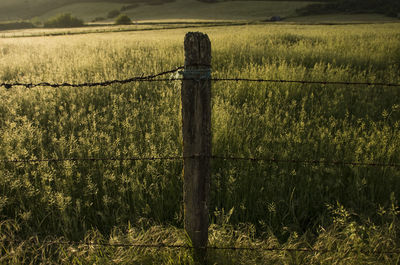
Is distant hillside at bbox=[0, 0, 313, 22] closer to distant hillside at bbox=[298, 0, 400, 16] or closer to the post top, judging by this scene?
distant hillside at bbox=[298, 0, 400, 16]

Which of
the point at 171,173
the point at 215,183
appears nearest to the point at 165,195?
the point at 171,173

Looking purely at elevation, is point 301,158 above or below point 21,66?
below

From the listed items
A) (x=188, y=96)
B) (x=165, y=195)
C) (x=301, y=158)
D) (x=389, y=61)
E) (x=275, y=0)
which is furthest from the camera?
(x=275, y=0)

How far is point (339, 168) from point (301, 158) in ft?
1.42

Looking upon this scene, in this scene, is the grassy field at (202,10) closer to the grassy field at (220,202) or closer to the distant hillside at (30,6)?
the distant hillside at (30,6)

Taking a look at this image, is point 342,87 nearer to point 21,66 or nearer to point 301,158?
point 301,158

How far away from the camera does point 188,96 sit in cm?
172

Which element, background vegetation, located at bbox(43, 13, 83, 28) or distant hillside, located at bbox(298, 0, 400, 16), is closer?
distant hillside, located at bbox(298, 0, 400, 16)

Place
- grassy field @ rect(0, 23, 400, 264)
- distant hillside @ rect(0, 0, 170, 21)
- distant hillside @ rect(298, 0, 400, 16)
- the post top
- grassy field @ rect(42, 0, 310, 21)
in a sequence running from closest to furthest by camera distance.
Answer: the post top
grassy field @ rect(0, 23, 400, 264)
distant hillside @ rect(298, 0, 400, 16)
grassy field @ rect(42, 0, 310, 21)
distant hillside @ rect(0, 0, 170, 21)

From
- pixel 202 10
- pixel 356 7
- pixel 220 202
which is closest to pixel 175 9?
pixel 202 10

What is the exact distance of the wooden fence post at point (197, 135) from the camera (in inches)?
65.7

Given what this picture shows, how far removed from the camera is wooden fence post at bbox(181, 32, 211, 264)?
65.7 inches

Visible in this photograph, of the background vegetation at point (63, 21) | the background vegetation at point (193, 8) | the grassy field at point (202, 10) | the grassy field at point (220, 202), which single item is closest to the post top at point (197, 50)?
the grassy field at point (220, 202)

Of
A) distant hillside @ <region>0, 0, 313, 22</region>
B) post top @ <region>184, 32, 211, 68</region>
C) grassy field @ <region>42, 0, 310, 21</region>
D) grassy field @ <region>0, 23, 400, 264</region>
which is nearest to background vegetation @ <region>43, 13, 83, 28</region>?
distant hillside @ <region>0, 0, 313, 22</region>
